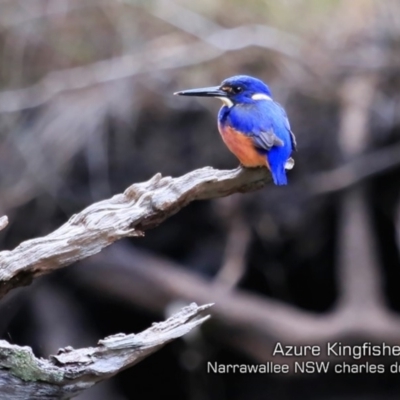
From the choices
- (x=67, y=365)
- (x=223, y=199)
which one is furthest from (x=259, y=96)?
(x=223, y=199)

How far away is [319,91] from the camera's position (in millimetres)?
3854

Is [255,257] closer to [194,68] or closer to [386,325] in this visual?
[386,325]

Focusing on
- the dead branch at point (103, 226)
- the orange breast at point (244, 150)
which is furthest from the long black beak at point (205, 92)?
the dead branch at point (103, 226)

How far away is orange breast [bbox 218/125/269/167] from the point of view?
188 centimetres

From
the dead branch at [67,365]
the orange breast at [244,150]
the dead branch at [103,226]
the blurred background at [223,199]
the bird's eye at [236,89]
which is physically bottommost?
the dead branch at [67,365]

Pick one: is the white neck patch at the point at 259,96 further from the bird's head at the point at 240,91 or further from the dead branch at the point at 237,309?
the dead branch at the point at 237,309

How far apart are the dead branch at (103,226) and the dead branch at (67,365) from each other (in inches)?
6.6

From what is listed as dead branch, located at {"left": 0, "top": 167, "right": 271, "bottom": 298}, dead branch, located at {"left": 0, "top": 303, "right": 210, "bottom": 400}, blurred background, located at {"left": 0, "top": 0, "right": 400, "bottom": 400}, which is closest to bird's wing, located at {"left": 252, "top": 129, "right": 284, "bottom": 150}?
dead branch, located at {"left": 0, "top": 167, "right": 271, "bottom": 298}

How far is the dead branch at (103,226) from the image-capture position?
1674mm

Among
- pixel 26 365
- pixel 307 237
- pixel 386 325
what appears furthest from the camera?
pixel 307 237

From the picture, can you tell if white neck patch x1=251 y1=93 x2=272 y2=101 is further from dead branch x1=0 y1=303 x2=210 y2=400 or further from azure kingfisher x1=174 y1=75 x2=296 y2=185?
dead branch x1=0 y1=303 x2=210 y2=400

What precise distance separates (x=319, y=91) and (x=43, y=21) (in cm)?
148

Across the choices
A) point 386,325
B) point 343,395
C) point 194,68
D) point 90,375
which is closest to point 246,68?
point 194,68

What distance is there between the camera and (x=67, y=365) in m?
1.59
